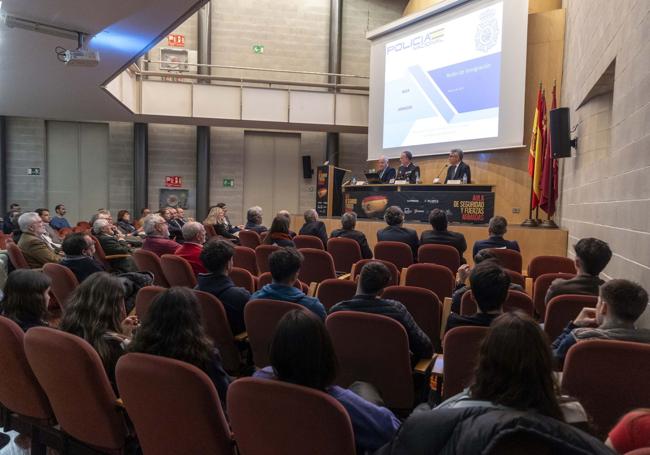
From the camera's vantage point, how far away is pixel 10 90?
29.1ft

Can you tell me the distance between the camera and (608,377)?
1806 mm

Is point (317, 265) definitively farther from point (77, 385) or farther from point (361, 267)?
point (77, 385)

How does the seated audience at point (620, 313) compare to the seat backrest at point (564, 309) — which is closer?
the seated audience at point (620, 313)

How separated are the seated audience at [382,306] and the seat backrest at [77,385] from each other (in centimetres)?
117

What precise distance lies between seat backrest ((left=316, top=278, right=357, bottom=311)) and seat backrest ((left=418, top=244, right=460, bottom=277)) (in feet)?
5.12

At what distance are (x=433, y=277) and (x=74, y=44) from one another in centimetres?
548

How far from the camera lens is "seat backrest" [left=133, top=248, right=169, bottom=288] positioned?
434 cm

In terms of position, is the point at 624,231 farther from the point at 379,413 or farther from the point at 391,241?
the point at 379,413

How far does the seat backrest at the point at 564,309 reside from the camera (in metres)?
2.57

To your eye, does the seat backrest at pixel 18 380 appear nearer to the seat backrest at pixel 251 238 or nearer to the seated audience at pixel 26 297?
the seated audience at pixel 26 297

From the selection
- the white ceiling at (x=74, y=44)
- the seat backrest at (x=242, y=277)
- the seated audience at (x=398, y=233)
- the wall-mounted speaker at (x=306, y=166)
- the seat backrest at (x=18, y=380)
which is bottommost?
the seat backrest at (x=18, y=380)

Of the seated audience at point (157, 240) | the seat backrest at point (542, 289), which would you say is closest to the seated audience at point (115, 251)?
the seated audience at point (157, 240)

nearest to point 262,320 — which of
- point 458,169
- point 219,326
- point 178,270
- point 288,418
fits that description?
point 219,326

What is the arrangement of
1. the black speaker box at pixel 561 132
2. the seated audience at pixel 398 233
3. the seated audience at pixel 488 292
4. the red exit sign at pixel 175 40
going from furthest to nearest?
the red exit sign at pixel 175 40 → the black speaker box at pixel 561 132 → the seated audience at pixel 398 233 → the seated audience at pixel 488 292
